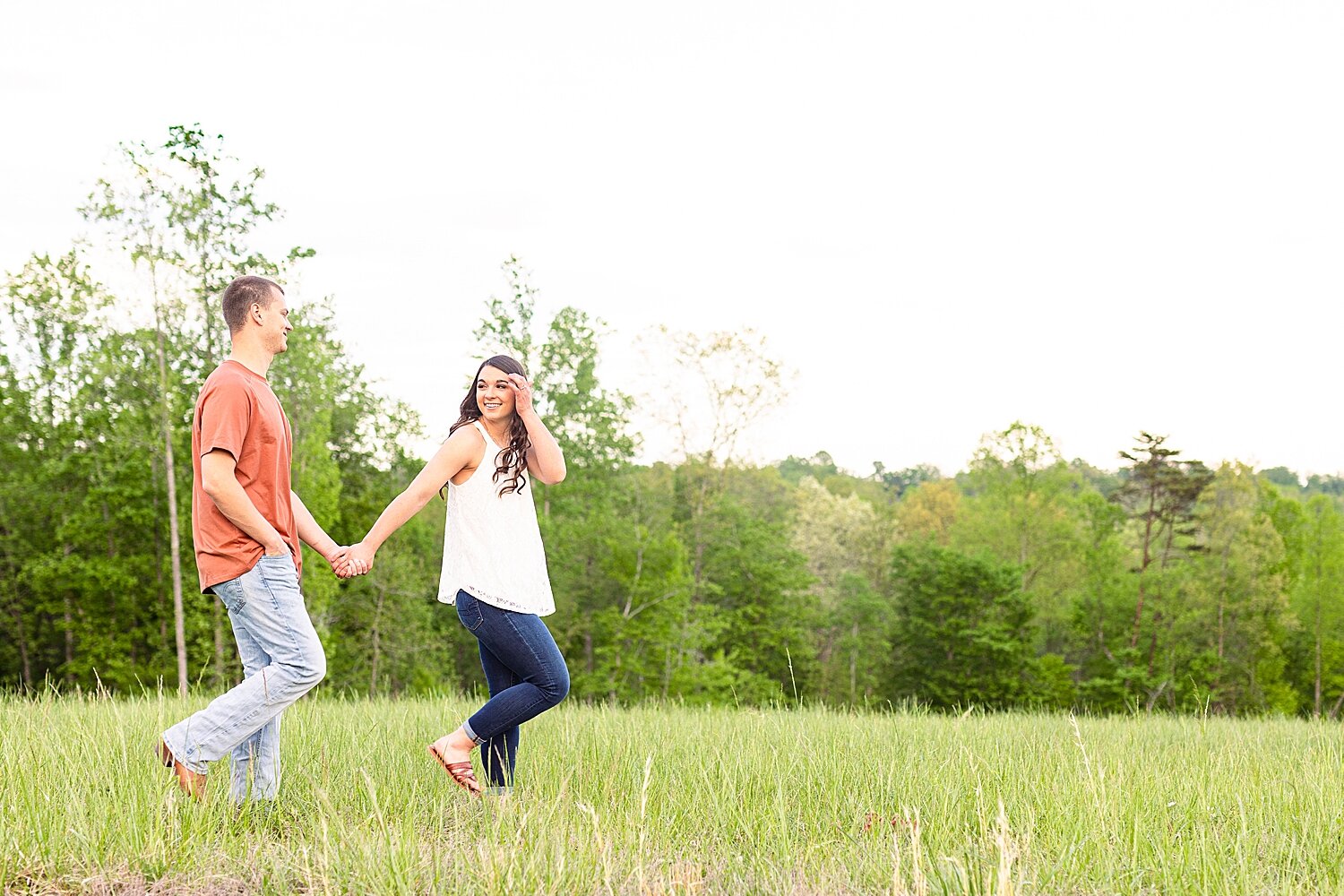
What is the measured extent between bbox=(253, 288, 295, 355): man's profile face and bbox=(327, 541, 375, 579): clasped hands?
3.00 feet

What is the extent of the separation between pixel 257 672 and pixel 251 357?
128 centimetres

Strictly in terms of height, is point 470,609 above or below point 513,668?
above

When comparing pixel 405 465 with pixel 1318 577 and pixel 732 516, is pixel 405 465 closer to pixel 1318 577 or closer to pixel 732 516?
pixel 732 516

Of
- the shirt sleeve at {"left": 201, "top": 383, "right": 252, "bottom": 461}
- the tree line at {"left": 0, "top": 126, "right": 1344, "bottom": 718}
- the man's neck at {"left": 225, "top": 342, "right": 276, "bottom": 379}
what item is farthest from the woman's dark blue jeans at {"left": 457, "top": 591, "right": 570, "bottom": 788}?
the tree line at {"left": 0, "top": 126, "right": 1344, "bottom": 718}

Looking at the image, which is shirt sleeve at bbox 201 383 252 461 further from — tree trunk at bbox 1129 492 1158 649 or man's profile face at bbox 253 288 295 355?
tree trunk at bbox 1129 492 1158 649

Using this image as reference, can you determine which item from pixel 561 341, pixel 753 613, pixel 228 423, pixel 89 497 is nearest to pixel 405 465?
pixel 561 341

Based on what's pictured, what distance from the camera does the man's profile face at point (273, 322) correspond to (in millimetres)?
4438

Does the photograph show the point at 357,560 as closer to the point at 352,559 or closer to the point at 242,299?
the point at 352,559

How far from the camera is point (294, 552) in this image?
4.47 m

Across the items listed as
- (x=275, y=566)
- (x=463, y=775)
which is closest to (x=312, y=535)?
(x=275, y=566)

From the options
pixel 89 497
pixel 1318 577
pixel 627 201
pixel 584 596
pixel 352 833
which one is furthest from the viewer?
pixel 1318 577

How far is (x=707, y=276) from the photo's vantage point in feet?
132

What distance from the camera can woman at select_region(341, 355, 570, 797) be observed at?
4598mm

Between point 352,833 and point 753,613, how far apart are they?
1526 inches
